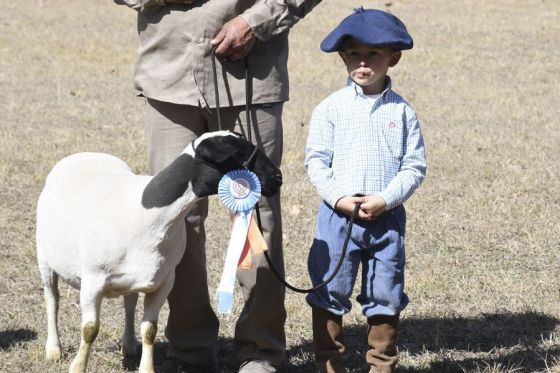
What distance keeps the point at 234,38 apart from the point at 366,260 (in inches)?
47.8

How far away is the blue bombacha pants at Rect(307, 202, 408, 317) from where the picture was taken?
4.63m

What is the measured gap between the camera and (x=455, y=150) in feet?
34.1

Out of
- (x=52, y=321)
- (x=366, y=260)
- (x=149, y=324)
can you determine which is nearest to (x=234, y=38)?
(x=366, y=260)

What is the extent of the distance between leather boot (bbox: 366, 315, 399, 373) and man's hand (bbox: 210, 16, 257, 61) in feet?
4.67

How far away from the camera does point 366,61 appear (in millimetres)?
4621

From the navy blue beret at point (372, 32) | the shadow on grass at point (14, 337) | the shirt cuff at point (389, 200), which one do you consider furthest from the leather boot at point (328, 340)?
the shadow on grass at point (14, 337)

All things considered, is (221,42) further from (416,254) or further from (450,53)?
(450,53)

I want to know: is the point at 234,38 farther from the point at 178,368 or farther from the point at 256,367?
the point at 178,368

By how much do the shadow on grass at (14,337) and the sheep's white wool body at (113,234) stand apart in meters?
0.99

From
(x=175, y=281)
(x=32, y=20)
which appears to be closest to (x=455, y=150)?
(x=175, y=281)

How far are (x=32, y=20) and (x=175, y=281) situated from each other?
14635 millimetres

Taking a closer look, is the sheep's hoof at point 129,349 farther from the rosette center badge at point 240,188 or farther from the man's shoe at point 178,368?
the rosette center badge at point 240,188

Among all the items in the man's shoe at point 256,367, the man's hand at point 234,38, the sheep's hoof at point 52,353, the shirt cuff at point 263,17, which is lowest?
the sheep's hoof at point 52,353

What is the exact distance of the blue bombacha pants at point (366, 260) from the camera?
4629mm
